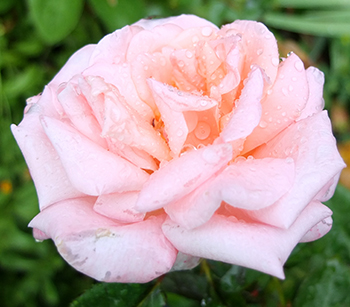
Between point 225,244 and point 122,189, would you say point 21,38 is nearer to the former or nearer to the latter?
point 122,189

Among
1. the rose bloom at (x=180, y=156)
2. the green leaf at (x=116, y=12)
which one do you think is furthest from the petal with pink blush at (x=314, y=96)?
the green leaf at (x=116, y=12)

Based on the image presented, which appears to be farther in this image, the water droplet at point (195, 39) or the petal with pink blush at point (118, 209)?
the water droplet at point (195, 39)

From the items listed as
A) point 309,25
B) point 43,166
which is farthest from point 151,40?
point 309,25

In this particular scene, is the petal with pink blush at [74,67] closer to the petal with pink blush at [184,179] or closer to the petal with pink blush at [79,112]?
the petal with pink blush at [79,112]

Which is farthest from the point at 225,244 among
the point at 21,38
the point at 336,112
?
the point at 336,112

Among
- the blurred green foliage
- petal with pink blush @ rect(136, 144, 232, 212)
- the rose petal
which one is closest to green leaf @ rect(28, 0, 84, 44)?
the blurred green foliage

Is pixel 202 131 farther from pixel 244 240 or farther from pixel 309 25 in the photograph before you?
pixel 309 25
